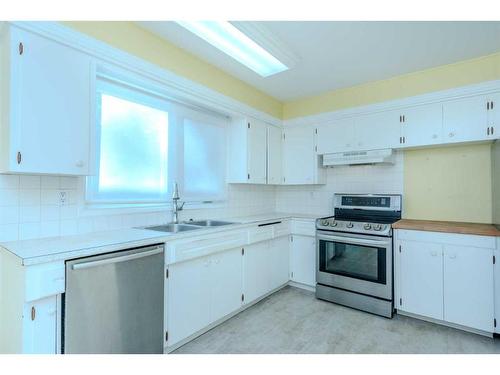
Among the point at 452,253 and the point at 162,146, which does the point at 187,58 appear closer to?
the point at 162,146

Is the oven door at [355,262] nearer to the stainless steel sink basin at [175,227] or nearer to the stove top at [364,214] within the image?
the stove top at [364,214]

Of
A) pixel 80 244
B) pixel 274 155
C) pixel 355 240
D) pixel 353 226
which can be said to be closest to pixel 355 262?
pixel 355 240

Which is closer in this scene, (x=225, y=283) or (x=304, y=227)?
(x=225, y=283)

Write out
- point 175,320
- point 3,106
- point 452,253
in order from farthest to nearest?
1. point 452,253
2. point 175,320
3. point 3,106

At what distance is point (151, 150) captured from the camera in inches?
104

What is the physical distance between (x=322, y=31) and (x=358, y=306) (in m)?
2.72

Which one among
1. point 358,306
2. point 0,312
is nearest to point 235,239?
point 358,306

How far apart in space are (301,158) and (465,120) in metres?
1.82

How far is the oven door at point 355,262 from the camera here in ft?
9.06

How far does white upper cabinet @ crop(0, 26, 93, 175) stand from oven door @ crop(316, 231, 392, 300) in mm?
2555

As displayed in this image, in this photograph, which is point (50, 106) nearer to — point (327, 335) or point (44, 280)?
point (44, 280)

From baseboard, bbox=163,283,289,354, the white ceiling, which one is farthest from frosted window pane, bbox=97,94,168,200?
baseboard, bbox=163,283,289,354

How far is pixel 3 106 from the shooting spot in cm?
161

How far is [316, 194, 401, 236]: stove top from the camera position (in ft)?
9.36
